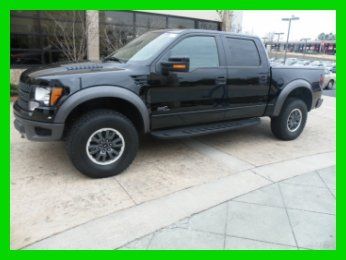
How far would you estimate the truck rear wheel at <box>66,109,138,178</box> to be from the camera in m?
3.69

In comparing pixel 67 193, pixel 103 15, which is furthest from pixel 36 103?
pixel 103 15

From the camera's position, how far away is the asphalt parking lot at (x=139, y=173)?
10.1 ft

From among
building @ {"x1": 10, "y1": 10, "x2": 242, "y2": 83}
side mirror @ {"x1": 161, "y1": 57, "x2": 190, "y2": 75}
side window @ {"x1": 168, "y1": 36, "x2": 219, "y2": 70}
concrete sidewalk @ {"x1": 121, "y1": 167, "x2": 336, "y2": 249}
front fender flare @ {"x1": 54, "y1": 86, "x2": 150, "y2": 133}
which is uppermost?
building @ {"x1": 10, "y1": 10, "x2": 242, "y2": 83}

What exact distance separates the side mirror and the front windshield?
0.29 meters

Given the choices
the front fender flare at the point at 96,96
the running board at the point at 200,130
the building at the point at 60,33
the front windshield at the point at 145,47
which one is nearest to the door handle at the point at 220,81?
the running board at the point at 200,130

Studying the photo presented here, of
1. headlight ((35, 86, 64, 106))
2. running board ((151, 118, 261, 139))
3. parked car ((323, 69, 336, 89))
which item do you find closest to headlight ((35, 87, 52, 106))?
headlight ((35, 86, 64, 106))

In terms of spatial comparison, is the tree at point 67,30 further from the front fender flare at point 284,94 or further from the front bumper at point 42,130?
the front bumper at point 42,130

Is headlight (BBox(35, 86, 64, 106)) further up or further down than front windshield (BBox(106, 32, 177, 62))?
further down

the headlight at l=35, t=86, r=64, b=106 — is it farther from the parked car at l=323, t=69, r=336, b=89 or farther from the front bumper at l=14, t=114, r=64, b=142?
the parked car at l=323, t=69, r=336, b=89

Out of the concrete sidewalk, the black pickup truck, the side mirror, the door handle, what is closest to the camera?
the concrete sidewalk

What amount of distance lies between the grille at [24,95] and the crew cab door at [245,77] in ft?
9.45

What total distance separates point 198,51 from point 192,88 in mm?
611

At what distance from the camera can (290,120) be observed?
592 cm

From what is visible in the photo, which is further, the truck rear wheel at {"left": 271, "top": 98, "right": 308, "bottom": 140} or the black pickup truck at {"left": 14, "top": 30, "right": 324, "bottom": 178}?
the truck rear wheel at {"left": 271, "top": 98, "right": 308, "bottom": 140}
